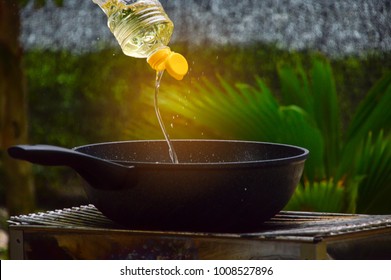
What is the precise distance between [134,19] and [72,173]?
247 cm

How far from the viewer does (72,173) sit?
412 centimetres

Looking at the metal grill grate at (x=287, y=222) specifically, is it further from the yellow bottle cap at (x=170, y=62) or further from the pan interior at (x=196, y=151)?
the yellow bottle cap at (x=170, y=62)

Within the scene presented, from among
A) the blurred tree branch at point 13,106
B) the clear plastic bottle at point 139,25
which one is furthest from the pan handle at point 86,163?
the blurred tree branch at point 13,106

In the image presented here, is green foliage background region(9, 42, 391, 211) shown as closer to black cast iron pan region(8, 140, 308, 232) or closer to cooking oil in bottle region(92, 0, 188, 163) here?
cooking oil in bottle region(92, 0, 188, 163)

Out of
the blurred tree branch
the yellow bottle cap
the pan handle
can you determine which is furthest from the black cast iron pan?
the blurred tree branch

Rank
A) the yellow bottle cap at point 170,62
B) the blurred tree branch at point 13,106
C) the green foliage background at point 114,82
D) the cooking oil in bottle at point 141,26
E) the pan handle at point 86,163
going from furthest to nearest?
1. the green foliage background at point 114,82
2. the blurred tree branch at point 13,106
3. the cooking oil in bottle at point 141,26
4. the yellow bottle cap at point 170,62
5. the pan handle at point 86,163

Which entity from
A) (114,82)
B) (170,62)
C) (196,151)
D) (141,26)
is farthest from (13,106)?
(170,62)

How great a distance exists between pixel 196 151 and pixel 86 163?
42 centimetres

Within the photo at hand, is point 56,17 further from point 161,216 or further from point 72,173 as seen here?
point 161,216

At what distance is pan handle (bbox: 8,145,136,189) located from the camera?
4.87 ft

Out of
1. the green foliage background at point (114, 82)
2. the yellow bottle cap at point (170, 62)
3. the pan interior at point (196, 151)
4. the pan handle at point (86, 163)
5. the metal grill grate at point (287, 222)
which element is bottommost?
the metal grill grate at point (287, 222)

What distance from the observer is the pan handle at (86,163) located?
149 cm

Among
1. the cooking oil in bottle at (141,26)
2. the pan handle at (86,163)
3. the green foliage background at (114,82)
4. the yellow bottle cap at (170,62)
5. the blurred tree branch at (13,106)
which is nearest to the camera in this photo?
the pan handle at (86,163)

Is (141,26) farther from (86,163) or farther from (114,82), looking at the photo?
(114,82)
